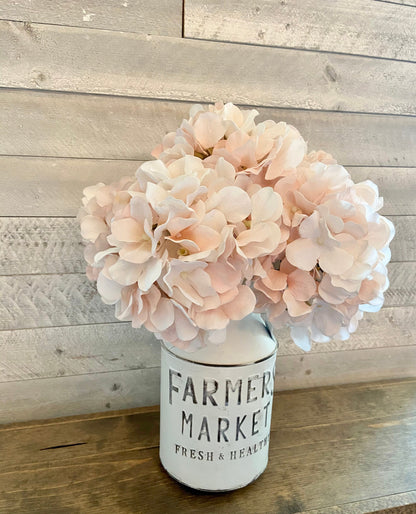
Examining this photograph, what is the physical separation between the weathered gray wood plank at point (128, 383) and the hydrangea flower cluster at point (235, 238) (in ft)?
1.39

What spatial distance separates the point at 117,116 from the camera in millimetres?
841

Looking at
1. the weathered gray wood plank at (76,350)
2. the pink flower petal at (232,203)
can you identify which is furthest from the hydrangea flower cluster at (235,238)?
the weathered gray wood plank at (76,350)

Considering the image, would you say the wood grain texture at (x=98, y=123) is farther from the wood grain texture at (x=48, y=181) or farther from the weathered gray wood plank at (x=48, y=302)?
the weathered gray wood plank at (x=48, y=302)

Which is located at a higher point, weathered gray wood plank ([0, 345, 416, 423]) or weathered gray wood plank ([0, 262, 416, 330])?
weathered gray wood plank ([0, 262, 416, 330])

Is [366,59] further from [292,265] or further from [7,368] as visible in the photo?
[7,368]

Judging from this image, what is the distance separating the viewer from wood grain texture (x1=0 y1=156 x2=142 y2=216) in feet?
2.68

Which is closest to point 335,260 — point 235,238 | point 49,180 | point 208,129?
point 235,238

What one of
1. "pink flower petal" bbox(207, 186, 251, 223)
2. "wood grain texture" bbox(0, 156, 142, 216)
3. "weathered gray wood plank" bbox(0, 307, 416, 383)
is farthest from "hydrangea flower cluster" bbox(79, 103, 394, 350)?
"weathered gray wood plank" bbox(0, 307, 416, 383)

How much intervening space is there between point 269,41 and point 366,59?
9.0 inches

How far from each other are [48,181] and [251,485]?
25.5 inches

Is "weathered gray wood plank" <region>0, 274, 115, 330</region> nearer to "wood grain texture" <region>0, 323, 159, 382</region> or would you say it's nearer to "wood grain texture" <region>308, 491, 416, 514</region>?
"wood grain texture" <region>0, 323, 159, 382</region>

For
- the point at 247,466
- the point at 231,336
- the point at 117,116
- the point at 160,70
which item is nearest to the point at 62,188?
the point at 117,116

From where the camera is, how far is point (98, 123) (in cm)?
83

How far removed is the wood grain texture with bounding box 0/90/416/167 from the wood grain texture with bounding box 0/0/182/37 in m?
0.12
